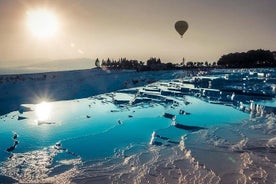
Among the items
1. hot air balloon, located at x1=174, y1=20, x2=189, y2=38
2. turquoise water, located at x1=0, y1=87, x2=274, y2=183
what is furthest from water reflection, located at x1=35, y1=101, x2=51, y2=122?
hot air balloon, located at x1=174, y1=20, x2=189, y2=38

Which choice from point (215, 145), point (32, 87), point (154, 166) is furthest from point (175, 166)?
point (32, 87)

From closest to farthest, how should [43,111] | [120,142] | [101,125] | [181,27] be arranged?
[120,142]
[101,125]
[43,111]
[181,27]

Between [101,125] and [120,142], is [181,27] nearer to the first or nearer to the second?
[101,125]

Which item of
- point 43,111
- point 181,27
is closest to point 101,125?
point 43,111

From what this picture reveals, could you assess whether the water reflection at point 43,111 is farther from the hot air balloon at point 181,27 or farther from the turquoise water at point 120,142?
the hot air balloon at point 181,27

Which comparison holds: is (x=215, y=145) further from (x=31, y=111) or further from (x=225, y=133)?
(x=31, y=111)

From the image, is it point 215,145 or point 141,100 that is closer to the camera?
point 215,145

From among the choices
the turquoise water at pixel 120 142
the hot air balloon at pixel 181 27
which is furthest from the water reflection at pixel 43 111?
the hot air balloon at pixel 181 27

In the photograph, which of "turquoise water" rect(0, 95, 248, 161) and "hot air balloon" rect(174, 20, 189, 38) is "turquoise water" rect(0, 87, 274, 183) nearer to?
"turquoise water" rect(0, 95, 248, 161)
